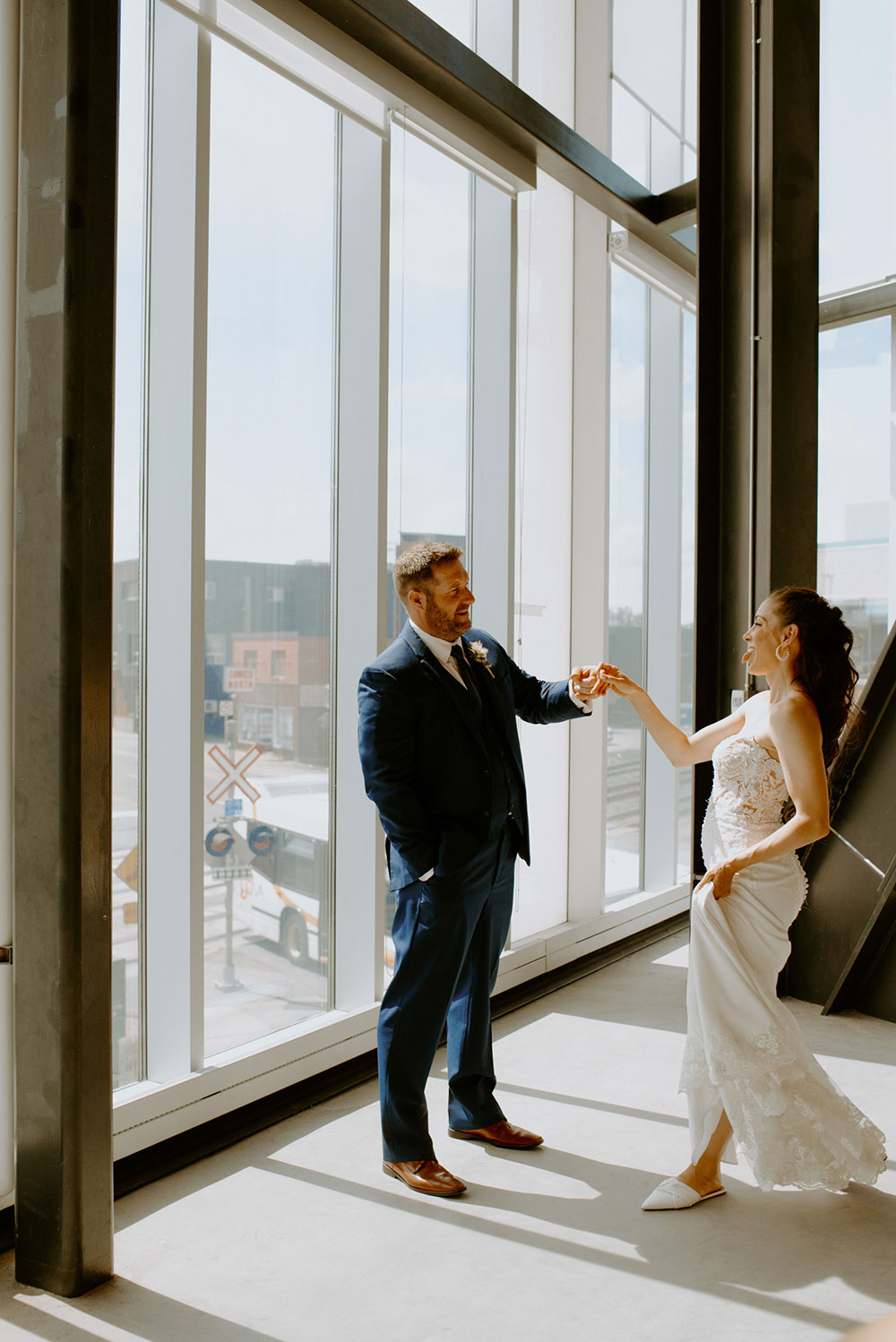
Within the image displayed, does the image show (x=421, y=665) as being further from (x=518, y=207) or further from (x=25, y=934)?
(x=518, y=207)

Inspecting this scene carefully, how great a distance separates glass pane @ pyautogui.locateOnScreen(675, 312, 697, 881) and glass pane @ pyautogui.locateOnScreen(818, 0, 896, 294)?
1094mm

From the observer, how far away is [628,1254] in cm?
268

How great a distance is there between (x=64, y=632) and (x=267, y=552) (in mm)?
1488

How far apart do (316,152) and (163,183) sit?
0.90 m

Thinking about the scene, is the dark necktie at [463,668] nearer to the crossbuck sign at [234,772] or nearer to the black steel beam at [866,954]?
the crossbuck sign at [234,772]

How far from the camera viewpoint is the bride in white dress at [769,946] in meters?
2.86

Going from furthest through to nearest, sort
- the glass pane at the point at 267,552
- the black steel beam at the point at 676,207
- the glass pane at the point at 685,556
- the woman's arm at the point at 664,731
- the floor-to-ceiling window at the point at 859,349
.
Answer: the glass pane at the point at 685,556 → the floor-to-ceiling window at the point at 859,349 → the black steel beam at the point at 676,207 → the glass pane at the point at 267,552 → the woman's arm at the point at 664,731

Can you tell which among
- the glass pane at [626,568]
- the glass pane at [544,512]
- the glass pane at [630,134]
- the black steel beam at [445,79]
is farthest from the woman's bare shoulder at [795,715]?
the glass pane at [630,134]

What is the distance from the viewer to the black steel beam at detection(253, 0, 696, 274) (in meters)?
3.70

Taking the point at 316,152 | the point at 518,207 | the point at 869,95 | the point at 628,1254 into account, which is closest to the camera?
the point at 628,1254

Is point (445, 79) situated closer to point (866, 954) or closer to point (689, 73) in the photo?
point (689, 73)

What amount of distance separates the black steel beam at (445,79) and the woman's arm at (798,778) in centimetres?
281

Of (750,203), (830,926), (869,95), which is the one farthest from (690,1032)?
(869,95)

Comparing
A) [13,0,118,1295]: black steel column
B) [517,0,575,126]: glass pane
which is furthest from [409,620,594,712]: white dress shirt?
[517,0,575,126]: glass pane
